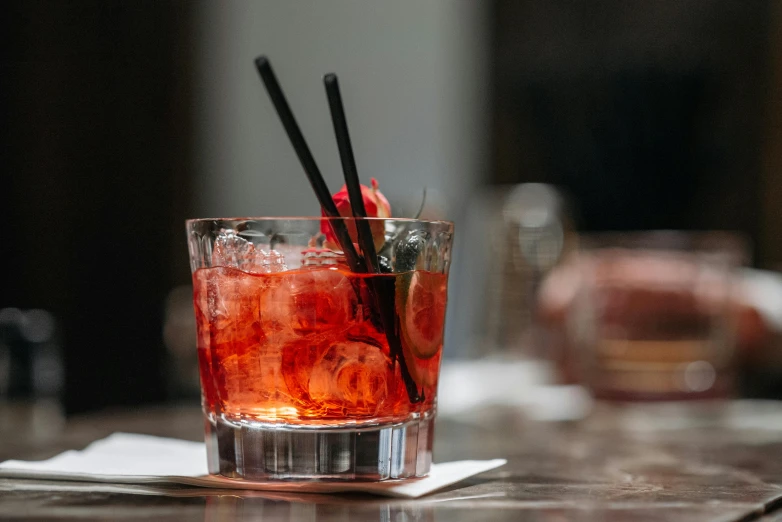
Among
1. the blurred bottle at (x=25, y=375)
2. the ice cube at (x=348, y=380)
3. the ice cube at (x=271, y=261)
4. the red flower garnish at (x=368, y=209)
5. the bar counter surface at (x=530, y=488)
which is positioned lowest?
the blurred bottle at (x=25, y=375)

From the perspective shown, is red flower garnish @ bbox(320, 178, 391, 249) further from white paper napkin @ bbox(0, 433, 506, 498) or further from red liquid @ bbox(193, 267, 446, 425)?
white paper napkin @ bbox(0, 433, 506, 498)

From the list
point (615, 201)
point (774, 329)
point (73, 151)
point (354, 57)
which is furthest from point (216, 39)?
point (774, 329)

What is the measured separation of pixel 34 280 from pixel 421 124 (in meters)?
1.98

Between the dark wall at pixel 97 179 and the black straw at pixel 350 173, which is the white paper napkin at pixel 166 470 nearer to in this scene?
the black straw at pixel 350 173

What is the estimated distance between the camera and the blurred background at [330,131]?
12.9 ft

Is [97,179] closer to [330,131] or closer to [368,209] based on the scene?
[330,131]

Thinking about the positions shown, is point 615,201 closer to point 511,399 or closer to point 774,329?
point 774,329

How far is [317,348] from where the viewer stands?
741mm

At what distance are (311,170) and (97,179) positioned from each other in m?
3.60

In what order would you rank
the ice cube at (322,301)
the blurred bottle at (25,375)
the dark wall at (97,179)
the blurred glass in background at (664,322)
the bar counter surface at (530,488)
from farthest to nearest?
the dark wall at (97,179), the blurred bottle at (25,375), the blurred glass in background at (664,322), the ice cube at (322,301), the bar counter surface at (530,488)

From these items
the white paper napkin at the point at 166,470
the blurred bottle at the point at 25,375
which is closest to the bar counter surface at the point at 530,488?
the white paper napkin at the point at 166,470

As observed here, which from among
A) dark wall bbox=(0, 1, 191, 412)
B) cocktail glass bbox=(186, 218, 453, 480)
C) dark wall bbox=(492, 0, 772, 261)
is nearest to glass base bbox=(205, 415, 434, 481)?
cocktail glass bbox=(186, 218, 453, 480)

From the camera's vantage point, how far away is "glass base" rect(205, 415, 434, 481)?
72 centimetres

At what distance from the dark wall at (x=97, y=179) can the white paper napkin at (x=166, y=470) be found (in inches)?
125
